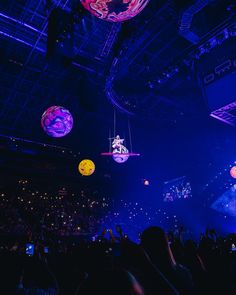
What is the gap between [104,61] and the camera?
741 cm

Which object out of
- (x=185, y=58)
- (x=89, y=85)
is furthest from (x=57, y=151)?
(x=185, y=58)

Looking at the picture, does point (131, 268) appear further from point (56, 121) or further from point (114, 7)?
point (56, 121)

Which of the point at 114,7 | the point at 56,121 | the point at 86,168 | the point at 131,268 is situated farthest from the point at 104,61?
the point at 131,268

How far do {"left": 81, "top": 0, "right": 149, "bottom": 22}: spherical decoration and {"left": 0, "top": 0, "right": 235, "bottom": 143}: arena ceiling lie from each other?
95.1 inches

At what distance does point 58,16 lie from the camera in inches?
202

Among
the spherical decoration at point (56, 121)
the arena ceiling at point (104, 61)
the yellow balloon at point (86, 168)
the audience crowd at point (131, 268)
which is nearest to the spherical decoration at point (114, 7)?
the arena ceiling at point (104, 61)

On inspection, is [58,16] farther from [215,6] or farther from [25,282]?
[25,282]

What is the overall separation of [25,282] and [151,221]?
13.3 meters

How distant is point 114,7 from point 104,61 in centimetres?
442

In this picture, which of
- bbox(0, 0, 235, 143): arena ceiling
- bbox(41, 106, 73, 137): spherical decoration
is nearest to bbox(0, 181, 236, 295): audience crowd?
bbox(41, 106, 73, 137): spherical decoration

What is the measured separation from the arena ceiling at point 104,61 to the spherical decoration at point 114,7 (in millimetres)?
2415

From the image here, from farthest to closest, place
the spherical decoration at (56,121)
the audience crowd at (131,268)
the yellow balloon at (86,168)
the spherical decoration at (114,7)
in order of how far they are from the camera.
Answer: the yellow balloon at (86,168)
the spherical decoration at (56,121)
the spherical decoration at (114,7)
the audience crowd at (131,268)

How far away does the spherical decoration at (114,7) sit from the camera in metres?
3.03

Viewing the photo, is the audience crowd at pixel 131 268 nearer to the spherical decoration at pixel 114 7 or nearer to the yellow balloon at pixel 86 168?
the spherical decoration at pixel 114 7
